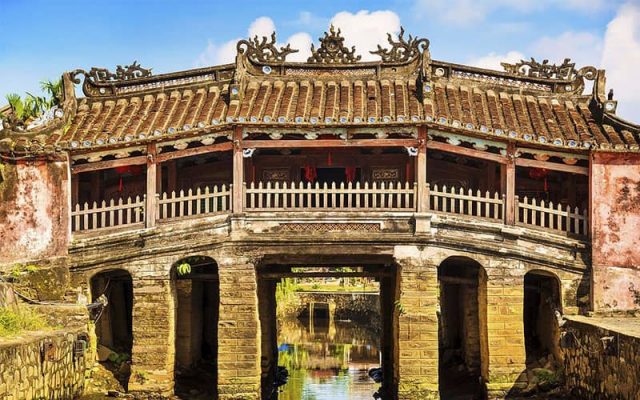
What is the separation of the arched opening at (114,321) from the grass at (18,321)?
1.76 m

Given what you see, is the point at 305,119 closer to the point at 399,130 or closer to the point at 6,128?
the point at 399,130

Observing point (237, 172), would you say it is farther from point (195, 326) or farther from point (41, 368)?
point (41, 368)

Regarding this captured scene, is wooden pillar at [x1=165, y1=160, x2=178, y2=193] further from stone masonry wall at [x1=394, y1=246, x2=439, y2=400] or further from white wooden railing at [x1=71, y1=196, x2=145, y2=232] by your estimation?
stone masonry wall at [x1=394, y1=246, x2=439, y2=400]

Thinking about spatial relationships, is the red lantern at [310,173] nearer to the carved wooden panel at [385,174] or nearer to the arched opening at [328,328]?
the carved wooden panel at [385,174]

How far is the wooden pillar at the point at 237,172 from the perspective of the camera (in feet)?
63.6

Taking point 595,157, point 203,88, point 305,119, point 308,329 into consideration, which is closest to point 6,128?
point 203,88

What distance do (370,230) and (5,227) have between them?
7.78 metres

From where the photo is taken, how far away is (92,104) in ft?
73.3

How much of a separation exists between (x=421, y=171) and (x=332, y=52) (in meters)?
4.32

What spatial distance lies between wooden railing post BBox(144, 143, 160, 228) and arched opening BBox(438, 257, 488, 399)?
6.40m

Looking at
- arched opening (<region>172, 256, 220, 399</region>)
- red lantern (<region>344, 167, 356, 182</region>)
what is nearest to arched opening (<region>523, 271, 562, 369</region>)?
red lantern (<region>344, 167, 356, 182</region>)

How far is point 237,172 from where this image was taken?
19422 millimetres

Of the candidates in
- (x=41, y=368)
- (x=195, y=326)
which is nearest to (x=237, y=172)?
(x=195, y=326)

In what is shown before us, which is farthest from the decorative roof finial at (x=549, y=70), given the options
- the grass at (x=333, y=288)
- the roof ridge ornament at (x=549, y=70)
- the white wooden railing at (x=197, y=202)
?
the grass at (x=333, y=288)
